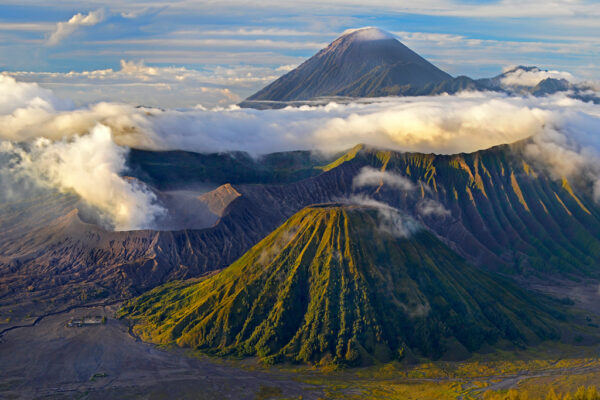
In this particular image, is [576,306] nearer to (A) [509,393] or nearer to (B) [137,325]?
(A) [509,393]

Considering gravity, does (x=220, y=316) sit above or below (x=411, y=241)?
below

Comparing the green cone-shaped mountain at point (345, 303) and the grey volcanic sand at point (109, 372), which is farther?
the green cone-shaped mountain at point (345, 303)

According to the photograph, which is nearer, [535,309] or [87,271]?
[535,309]

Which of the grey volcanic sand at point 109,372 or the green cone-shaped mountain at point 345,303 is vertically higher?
the green cone-shaped mountain at point 345,303

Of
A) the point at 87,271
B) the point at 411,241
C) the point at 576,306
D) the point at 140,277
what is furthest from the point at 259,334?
the point at 576,306

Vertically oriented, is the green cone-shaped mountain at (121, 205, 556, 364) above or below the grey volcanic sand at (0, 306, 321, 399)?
above

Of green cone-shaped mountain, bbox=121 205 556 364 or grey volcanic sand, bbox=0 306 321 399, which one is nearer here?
grey volcanic sand, bbox=0 306 321 399
